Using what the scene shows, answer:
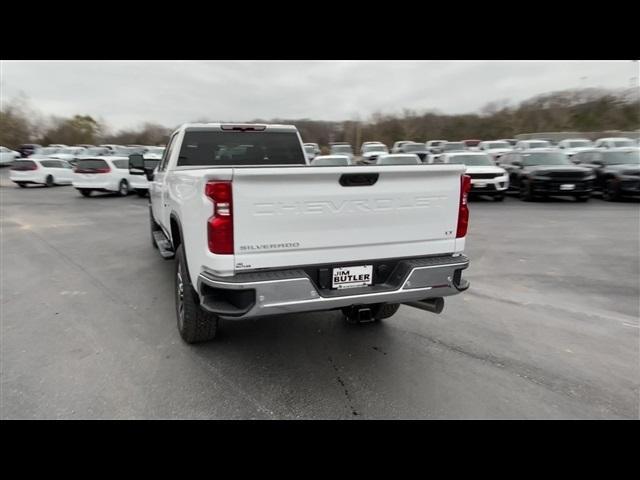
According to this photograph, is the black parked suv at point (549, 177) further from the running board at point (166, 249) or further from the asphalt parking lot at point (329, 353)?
the running board at point (166, 249)

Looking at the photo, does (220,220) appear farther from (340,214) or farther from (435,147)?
(435,147)

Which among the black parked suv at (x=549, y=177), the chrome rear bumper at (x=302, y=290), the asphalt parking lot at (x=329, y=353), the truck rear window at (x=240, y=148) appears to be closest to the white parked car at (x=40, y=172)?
the asphalt parking lot at (x=329, y=353)

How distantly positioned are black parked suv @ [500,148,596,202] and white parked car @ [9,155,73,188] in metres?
22.9

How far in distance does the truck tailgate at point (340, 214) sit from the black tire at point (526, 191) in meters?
12.2

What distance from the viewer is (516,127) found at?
5303 cm

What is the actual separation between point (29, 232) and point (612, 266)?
1211 cm

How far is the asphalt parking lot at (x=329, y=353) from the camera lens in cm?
285

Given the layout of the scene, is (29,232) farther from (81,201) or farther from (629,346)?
(629,346)

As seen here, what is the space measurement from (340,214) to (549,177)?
12.9 metres

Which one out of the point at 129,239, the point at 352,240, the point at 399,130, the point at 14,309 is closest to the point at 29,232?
the point at 129,239

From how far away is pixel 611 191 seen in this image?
13.6m

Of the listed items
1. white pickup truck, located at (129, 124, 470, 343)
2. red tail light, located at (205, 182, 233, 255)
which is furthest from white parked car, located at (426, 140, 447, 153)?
red tail light, located at (205, 182, 233, 255)

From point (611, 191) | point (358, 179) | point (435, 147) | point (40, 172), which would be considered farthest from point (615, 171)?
point (40, 172)

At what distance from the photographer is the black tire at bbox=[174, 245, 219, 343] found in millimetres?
3461
